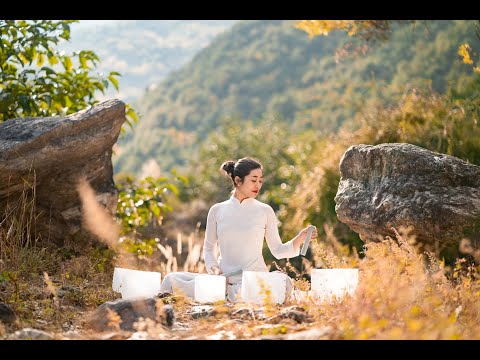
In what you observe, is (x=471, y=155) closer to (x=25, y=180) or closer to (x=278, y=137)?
(x=25, y=180)

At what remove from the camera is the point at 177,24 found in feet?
175

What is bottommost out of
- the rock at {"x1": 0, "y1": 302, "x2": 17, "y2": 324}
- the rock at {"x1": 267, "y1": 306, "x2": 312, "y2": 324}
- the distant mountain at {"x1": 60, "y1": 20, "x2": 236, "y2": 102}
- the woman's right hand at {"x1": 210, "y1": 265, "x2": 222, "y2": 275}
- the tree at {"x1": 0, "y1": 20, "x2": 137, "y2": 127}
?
the rock at {"x1": 0, "y1": 302, "x2": 17, "y2": 324}

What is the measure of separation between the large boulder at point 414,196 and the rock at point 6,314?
9.35ft

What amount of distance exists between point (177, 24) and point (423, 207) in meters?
49.1

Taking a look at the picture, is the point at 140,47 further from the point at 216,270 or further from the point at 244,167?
the point at 216,270

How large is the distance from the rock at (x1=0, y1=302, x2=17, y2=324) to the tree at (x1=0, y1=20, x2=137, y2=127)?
368 cm

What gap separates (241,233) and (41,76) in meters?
3.60

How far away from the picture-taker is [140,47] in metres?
42.6

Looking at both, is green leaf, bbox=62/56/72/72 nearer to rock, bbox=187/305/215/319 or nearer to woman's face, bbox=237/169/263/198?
woman's face, bbox=237/169/263/198

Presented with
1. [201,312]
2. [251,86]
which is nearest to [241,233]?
[201,312]

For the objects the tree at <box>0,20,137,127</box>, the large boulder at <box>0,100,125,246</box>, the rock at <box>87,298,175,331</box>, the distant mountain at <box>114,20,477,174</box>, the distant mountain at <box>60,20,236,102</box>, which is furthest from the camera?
the distant mountain at <box>60,20,236,102</box>

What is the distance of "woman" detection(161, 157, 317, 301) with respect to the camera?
18.7 feet

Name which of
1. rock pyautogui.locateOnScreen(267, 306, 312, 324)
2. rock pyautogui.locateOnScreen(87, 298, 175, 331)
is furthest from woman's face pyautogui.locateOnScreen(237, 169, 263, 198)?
rock pyautogui.locateOnScreen(87, 298, 175, 331)
